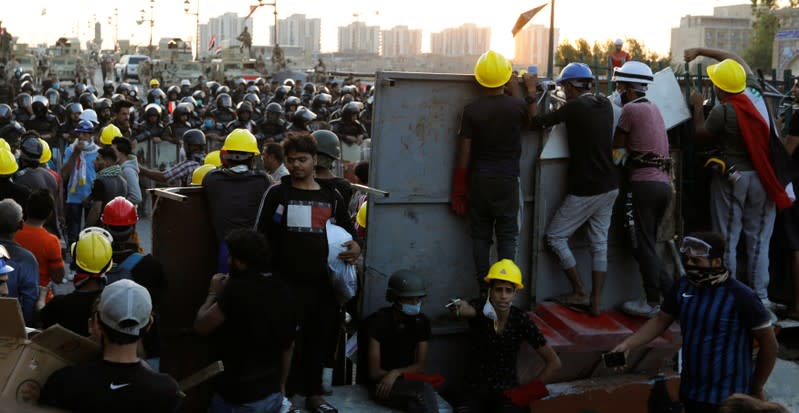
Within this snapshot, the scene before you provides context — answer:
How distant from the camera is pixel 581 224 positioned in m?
7.55

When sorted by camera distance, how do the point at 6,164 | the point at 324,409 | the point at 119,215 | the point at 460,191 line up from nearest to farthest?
the point at 324,409
the point at 119,215
the point at 460,191
the point at 6,164

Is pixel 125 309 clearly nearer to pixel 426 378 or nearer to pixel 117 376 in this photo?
pixel 117 376

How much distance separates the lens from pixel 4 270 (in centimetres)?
539

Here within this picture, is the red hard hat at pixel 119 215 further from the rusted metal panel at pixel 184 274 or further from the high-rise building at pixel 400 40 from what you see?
the high-rise building at pixel 400 40

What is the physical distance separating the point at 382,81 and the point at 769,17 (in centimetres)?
8107

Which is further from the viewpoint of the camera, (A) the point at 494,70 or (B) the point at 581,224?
(B) the point at 581,224

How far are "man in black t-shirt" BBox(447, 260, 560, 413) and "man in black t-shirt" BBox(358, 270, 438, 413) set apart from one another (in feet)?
1.06

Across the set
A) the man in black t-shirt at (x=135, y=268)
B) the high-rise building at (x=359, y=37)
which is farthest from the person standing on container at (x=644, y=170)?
the high-rise building at (x=359, y=37)

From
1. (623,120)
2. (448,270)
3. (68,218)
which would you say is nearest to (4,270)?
(448,270)

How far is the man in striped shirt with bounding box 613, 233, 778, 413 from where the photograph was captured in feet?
18.1

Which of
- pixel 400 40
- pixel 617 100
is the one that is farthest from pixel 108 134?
pixel 400 40

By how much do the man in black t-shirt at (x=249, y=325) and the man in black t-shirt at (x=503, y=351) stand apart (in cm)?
160

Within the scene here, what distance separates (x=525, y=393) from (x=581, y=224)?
4.76 ft

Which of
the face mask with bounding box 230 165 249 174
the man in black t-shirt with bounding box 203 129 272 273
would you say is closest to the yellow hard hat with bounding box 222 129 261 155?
the man in black t-shirt with bounding box 203 129 272 273
